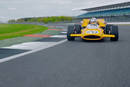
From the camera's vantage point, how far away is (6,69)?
5.41 metres

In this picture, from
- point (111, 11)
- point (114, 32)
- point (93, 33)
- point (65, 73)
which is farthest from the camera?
point (111, 11)

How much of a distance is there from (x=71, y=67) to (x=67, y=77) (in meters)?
1.00

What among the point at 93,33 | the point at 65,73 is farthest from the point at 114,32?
the point at 65,73

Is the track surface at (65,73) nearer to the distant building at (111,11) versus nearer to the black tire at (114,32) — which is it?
the black tire at (114,32)

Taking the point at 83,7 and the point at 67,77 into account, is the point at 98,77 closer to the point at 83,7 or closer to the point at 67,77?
the point at 67,77

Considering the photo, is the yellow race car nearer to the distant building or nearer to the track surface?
the track surface

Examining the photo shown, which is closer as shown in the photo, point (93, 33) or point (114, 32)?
point (93, 33)

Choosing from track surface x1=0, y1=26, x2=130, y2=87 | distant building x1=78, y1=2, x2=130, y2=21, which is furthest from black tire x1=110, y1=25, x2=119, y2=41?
distant building x1=78, y1=2, x2=130, y2=21

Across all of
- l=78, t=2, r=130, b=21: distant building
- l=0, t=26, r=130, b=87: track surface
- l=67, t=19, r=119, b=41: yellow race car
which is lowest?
l=0, t=26, r=130, b=87: track surface

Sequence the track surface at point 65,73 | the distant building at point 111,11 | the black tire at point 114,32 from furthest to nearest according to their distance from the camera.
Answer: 1. the distant building at point 111,11
2. the black tire at point 114,32
3. the track surface at point 65,73

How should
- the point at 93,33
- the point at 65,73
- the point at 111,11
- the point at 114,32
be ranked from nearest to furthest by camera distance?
1. the point at 65,73
2. the point at 93,33
3. the point at 114,32
4. the point at 111,11

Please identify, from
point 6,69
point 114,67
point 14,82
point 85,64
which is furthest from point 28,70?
point 114,67

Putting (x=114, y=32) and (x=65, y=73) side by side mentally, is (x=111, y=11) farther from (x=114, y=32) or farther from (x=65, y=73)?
(x=65, y=73)

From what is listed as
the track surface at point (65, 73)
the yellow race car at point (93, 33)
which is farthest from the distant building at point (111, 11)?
the track surface at point (65, 73)
